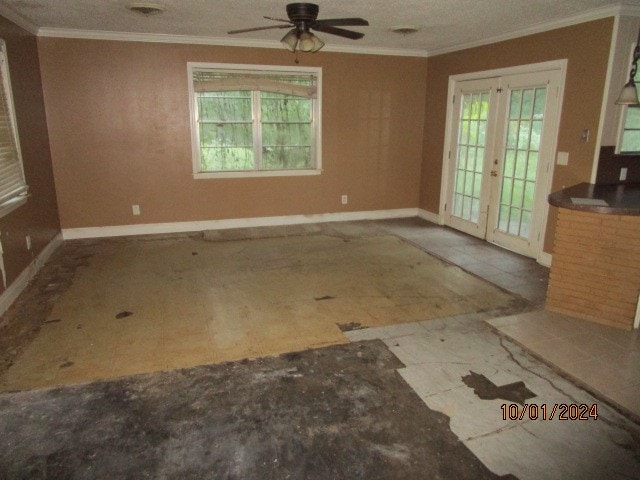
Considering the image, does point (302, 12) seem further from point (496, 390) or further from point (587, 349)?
point (587, 349)

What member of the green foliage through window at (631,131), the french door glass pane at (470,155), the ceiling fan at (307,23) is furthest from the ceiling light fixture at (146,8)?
the green foliage through window at (631,131)

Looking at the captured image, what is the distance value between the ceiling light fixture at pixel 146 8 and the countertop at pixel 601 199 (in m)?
3.79

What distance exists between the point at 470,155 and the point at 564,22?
6.21ft

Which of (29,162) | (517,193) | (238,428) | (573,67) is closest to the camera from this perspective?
(238,428)

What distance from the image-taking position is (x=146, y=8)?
12.7 feet

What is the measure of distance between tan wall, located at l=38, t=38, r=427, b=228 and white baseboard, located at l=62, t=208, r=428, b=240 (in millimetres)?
79

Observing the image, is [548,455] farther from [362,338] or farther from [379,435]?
[362,338]

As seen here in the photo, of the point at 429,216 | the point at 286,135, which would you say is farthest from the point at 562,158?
the point at 286,135

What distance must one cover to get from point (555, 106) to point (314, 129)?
310cm

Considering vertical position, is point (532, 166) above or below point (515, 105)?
below

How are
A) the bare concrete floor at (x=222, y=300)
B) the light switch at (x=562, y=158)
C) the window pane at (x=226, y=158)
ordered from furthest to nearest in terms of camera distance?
the window pane at (x=226, y=158) → the light switch at (x=562, y=158) → the bare concrete floor at (x=222, y=300)

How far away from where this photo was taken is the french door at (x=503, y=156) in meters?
4.54

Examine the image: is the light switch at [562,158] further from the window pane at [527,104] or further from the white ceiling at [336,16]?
the white ceiling at [336,16]

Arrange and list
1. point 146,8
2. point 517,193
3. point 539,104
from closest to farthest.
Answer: point 146,8 → point 539,104 → point 517,193
